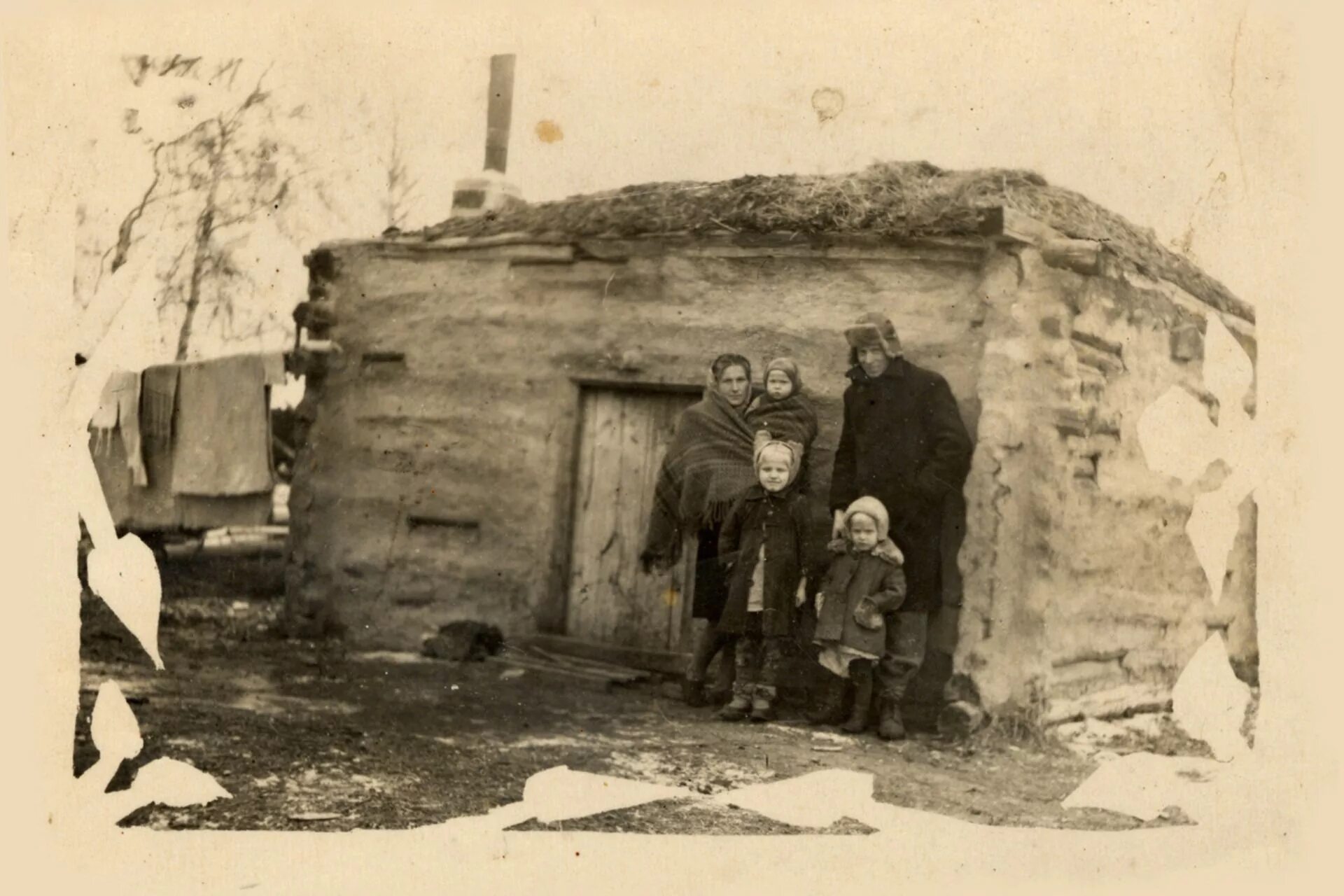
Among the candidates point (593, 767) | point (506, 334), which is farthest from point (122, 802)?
point (506, 334)

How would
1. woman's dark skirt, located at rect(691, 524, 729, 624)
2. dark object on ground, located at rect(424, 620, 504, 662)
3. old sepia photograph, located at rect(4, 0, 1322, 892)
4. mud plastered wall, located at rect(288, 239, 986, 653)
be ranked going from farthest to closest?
1. dark object on ground, located at rect(424, 620, 504, 662)
2. mud plastered wall, located at rect(288, 239, 986, 653)
3. woman's dark skirt, located at rect(691, 524, 729, 624)
4. old sepia photograph, located at rect(4, 0, 1322, 892)

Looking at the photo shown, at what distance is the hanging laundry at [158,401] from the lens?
600cm

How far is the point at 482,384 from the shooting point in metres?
6.38

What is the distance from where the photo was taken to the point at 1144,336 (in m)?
5.93

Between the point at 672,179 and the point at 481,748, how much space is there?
2.44 meters

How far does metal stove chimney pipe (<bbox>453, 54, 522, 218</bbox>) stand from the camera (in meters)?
5.70

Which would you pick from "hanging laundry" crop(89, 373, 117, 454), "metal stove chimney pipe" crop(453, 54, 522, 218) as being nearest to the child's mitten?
"metal stove chimney pipe" crop(453, 54, 522, 218)

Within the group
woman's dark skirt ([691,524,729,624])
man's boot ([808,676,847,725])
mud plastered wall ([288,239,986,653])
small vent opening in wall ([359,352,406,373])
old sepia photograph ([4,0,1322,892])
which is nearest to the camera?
old sepia photograph ([4,0,1322,892])

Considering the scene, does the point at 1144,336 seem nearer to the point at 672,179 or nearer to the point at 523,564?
the point at 672,179

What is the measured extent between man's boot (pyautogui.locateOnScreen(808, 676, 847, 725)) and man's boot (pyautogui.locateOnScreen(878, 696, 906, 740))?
0.17m

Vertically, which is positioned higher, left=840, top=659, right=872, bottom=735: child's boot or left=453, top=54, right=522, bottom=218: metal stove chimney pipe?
left=453, top=54, right=522, bottom=218: metal stove chimney pipe

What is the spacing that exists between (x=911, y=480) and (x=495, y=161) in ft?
7.07

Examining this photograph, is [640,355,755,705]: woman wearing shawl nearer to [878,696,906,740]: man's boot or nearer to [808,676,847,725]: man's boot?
[808,676,847,725]: man's boot

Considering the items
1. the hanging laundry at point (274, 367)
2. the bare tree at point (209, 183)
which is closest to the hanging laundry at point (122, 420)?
the bare tree at point (209, 183)
